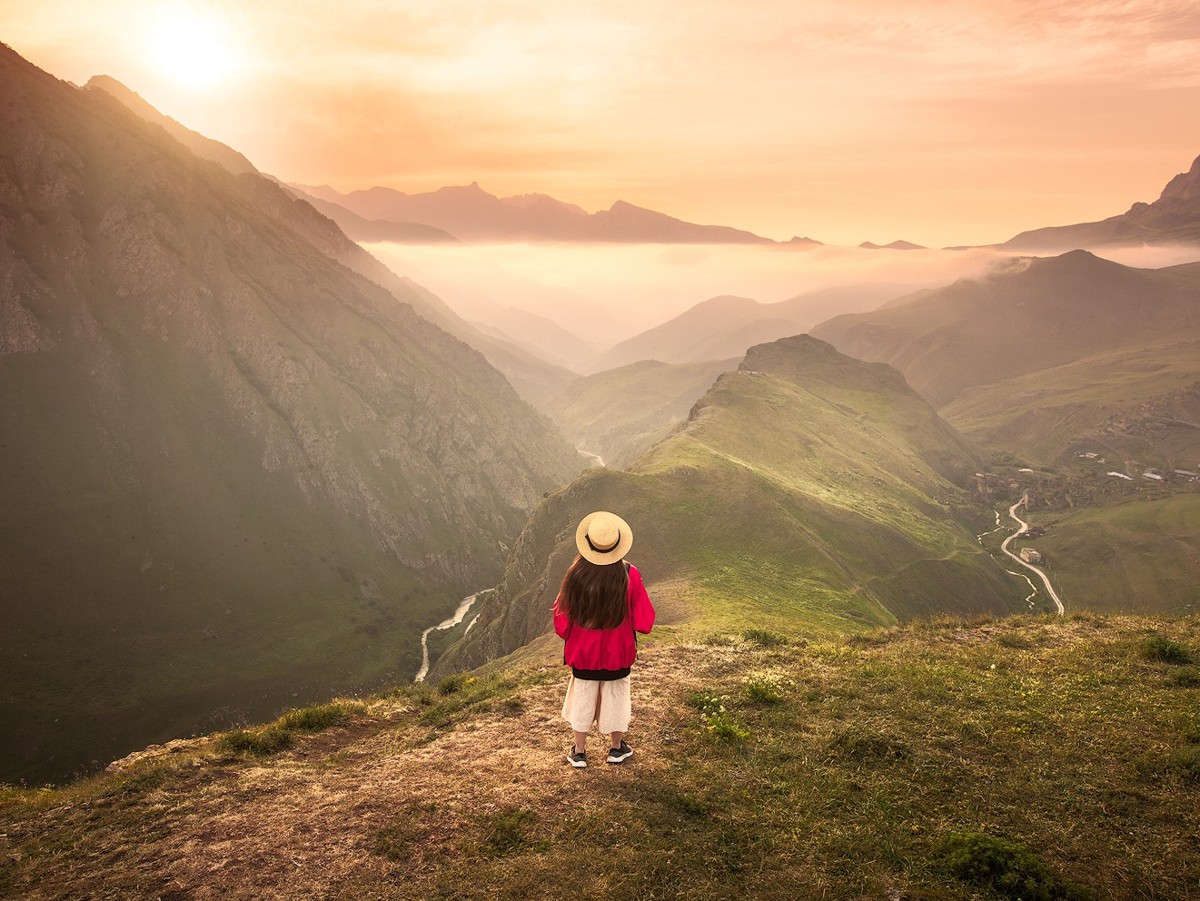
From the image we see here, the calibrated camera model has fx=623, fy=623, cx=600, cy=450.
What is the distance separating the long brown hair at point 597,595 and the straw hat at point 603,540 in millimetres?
283

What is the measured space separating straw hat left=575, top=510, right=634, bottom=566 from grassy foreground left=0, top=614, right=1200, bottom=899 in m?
4.75

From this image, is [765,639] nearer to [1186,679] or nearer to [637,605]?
[1186,679]

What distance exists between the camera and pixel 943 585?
108562 mm

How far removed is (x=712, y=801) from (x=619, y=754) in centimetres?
247

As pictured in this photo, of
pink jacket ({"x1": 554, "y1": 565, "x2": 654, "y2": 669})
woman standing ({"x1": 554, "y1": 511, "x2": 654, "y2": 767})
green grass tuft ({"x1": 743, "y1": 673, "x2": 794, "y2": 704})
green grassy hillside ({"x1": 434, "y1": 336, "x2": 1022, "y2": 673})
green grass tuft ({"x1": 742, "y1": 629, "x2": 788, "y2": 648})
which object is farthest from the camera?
green grassy hillside ({"x1": 434, "y1": 336, "x2": 1022, "y2": 673})

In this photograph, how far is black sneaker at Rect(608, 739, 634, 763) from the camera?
13.9 meters

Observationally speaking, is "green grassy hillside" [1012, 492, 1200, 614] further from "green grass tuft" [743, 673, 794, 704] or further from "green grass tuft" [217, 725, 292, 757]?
"green grass tuft" [217, 725, 292, 757]

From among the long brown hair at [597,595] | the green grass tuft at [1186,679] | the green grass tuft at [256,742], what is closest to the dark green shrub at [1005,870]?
the long brown hair at [597,595]

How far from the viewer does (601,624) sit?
13.1 m

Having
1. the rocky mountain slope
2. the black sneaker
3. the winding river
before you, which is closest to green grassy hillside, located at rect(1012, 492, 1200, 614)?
the winding river

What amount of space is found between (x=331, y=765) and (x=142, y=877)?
5.16 metres

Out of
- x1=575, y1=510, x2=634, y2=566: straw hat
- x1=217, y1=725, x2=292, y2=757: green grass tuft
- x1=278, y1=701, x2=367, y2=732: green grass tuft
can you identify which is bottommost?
x1=278, y1=701, x2=367, y2=732: green grass tuft

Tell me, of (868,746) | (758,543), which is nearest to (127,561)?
(758,543)

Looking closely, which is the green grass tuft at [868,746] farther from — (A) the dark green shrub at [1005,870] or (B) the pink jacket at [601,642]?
(B) the pink jacket at [601,642]
